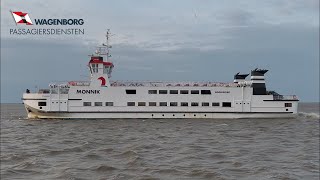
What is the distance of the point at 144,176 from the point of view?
14562 millimetres

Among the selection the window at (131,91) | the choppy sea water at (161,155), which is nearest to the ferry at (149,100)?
the window at (131,91)

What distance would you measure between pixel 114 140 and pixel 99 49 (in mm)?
21118

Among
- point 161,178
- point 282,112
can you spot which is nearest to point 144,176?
point 161,178

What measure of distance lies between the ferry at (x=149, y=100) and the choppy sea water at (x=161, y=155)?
31.7 ft

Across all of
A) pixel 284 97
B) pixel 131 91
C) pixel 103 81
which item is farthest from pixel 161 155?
pixel 284 97

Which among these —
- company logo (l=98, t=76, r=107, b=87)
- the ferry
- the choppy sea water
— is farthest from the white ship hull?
the choppy sea water

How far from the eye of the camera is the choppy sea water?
592 inches

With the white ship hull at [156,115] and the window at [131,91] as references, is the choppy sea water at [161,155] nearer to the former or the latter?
the white ship hull at [156,115]

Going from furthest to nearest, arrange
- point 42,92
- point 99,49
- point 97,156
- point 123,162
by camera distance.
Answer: point 99,49, point 42,92, point 97,156, point 123,162

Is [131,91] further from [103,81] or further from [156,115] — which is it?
[156,115]

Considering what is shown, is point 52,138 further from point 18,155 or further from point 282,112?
point 282,112

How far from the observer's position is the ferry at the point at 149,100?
132 ft

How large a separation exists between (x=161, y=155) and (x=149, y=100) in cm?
2220

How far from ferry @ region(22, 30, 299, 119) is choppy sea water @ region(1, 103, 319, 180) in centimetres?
965
